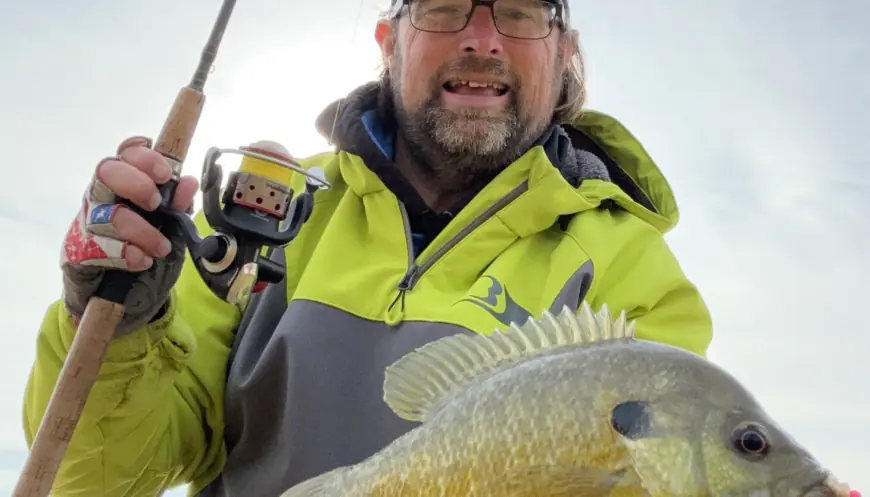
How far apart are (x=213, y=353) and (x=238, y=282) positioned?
0.77 m

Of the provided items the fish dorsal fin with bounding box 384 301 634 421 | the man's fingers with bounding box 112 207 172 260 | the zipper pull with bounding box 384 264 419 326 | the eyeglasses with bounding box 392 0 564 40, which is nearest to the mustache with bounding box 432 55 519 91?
the eyeglasses with bounding box 392 0 564 40

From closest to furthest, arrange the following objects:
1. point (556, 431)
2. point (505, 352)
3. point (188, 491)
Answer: point (556, 431) → point (505, 352) → point (188, 491)

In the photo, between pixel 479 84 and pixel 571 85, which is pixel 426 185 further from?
pixel 571 85

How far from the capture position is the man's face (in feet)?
10.4

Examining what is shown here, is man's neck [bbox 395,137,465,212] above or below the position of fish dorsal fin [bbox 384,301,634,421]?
above

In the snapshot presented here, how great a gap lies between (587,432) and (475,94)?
2.12 metres

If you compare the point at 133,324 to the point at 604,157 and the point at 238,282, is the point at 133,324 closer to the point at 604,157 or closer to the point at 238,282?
the point at 238,282

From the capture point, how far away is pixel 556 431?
1365 mm

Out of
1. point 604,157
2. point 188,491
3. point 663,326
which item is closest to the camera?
point 663,326

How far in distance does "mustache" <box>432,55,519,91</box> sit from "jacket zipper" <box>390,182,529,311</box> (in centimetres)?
60

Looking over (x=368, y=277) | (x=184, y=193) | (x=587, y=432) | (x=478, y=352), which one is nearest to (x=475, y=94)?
(x=368, y=277)

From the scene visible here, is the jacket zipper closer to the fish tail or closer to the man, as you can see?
the man

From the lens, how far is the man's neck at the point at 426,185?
3.26 meters

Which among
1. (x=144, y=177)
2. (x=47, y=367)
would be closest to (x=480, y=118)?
(x=144, y=177)
